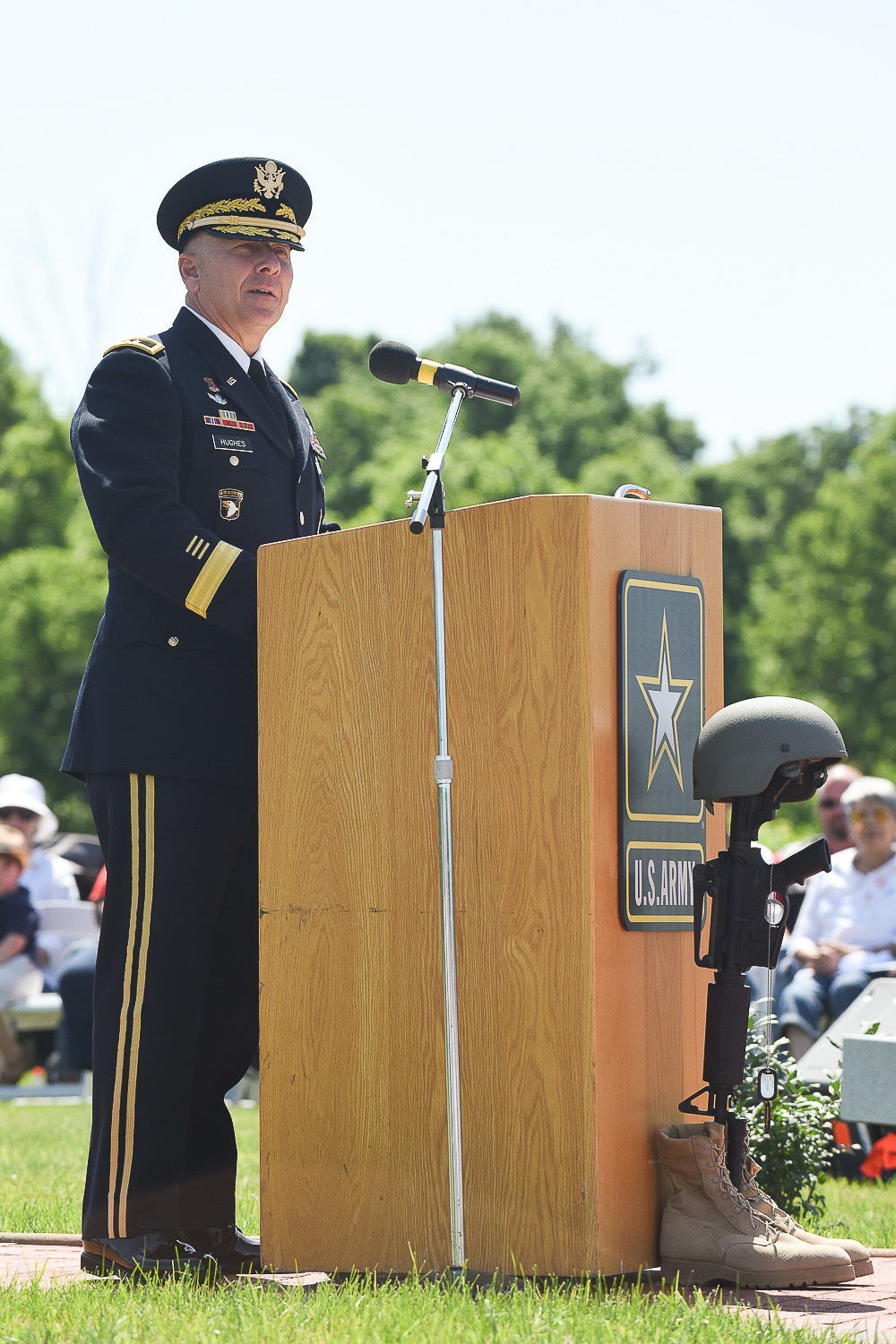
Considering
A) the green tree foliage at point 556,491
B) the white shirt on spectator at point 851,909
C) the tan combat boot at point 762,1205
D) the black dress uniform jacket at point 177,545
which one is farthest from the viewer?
the green tree foliage at point 556,491

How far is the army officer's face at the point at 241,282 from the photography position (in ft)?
15.6

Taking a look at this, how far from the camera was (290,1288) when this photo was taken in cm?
378

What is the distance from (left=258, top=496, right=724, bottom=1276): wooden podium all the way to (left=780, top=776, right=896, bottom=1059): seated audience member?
5.31 metres

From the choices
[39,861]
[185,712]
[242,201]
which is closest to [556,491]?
[39,861]

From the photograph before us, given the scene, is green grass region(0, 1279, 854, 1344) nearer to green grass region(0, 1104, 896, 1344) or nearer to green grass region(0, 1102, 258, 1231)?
green grass region(0, 1104, 896, 1344)

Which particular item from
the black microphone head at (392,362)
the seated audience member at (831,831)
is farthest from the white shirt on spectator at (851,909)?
the black microphone head at (392,362)

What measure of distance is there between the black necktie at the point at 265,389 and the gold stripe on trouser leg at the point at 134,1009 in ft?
3.37

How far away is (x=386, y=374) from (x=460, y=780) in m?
0.90

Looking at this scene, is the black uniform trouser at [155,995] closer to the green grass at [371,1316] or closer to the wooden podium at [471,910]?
the wooden podium at [471,910]

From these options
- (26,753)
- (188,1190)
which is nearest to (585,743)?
(188,1190)

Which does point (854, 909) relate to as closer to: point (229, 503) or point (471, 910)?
point (229, 503)

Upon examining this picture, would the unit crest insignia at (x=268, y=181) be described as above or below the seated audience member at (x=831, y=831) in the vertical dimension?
above

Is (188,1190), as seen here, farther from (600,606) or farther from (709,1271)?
(600,606)

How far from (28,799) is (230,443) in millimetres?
8066
